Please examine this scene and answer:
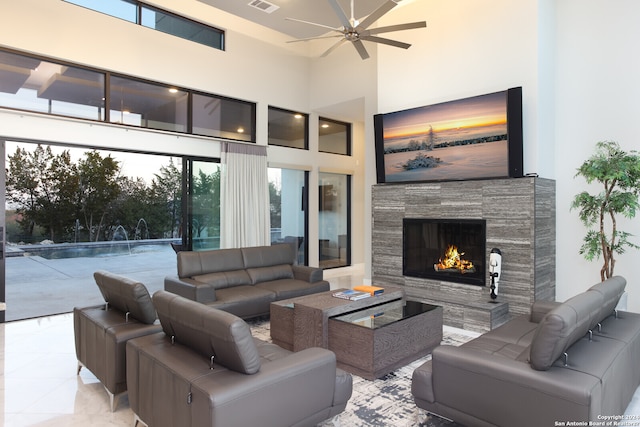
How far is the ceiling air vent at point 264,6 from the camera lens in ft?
17.8

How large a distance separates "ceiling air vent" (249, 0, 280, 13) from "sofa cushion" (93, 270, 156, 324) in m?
4.12

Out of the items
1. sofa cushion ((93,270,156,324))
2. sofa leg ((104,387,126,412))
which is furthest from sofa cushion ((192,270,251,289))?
sofa leg ((104,387,126,412))

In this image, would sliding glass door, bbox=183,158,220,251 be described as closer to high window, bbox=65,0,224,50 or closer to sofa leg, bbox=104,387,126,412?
high window, bbox=65,0,224,50

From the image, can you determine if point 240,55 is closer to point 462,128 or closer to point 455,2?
point 455,2

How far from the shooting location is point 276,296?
5051 millimetres

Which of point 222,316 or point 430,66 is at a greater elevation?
point 430,66

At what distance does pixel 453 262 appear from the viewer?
5.48m

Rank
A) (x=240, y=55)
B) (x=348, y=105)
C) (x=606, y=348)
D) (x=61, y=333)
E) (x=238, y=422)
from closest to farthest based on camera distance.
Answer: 1. (x=238, y=422)
2. (x=606, y=348)
3. (x=61, y=333)
4. (x=240, y=55)
5. (x=348, y=105)

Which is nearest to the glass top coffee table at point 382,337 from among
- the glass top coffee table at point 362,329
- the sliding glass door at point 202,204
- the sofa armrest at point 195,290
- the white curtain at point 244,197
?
the glass top coffee table at point 362,329

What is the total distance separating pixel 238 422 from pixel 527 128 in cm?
465

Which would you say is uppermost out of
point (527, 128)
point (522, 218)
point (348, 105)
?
point (348, 105)

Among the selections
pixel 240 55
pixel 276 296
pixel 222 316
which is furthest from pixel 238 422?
pixel 240 55

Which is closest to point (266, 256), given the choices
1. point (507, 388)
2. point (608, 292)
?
point (507, 388)

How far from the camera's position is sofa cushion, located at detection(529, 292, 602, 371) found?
2.08 m
